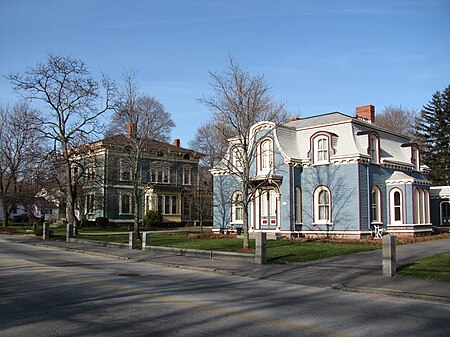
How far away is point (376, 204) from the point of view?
29.4 meters

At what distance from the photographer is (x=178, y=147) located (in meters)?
58.4

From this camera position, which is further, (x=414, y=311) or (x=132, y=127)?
(x=132, y=127)

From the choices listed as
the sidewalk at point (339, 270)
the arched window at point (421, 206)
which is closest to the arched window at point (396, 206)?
the arched window at point (421, 206)

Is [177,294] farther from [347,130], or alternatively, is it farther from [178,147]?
[178,147]

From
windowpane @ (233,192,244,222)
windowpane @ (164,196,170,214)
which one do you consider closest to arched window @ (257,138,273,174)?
windowpane @ (233,192,244,222)

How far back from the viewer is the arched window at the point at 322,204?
29078 mm

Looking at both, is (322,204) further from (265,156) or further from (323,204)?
(265,156)

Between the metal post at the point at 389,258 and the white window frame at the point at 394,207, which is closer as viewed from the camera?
the metal post at the point at 389,258

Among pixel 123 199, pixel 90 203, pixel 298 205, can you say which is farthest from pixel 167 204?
pixel 298 205

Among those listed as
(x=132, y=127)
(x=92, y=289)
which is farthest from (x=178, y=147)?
(x=92, y=289)

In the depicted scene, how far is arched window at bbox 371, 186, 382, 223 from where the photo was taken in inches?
1146

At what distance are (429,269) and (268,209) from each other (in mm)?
16453

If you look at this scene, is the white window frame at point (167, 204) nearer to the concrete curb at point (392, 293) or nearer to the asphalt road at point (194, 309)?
the asphalt road at point (194, 309)

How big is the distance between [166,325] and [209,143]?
56339 mm
